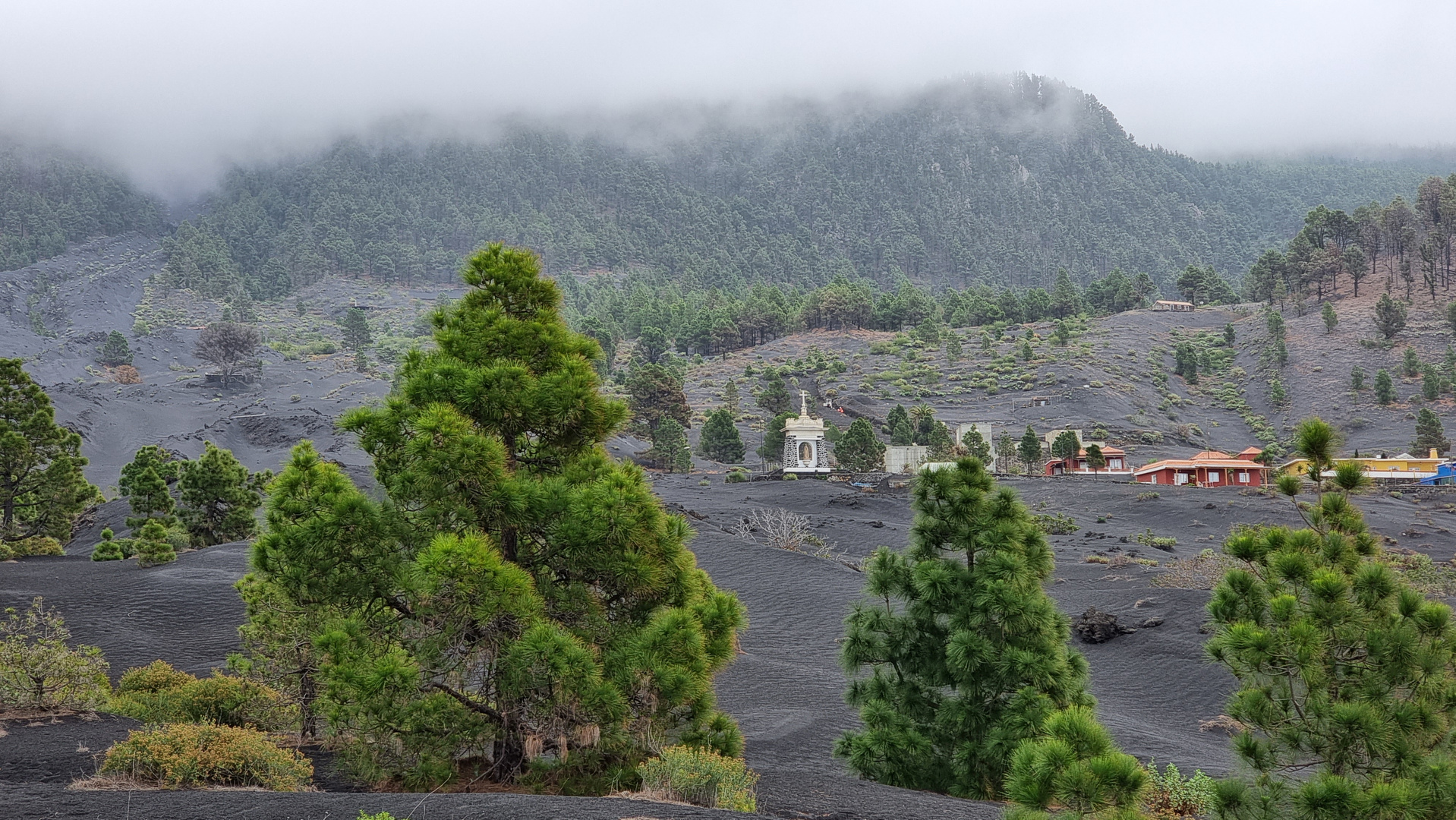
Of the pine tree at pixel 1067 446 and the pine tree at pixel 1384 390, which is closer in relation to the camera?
A: the pine tree at pixel 1067 446

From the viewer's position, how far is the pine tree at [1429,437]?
208ft

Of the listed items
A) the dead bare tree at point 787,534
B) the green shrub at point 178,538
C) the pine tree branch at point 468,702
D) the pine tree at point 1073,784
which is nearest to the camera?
the pine tree at point 1073,784

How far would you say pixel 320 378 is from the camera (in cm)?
10394

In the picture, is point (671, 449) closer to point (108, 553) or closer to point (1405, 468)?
point (108, 553)

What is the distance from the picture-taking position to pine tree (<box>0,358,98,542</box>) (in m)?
30.5

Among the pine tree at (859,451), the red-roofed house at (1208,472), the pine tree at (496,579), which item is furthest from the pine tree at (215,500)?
the red-roofed house at (1208,472)

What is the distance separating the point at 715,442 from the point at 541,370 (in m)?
57.2

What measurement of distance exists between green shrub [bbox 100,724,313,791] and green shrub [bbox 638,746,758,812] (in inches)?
141

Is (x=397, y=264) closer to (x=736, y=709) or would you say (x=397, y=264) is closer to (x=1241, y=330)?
(x=1241, y=330)

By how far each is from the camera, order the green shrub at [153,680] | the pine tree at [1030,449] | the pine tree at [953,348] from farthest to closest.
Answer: the pine tree at [953,348], the pine tree at [1030,449], the green shrub at [153,680]

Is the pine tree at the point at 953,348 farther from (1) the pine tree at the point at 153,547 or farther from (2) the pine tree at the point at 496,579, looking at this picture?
(2) the pine tree at the point at 496,579

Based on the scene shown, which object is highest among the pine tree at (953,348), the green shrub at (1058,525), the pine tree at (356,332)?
the pine tree at (356,332)

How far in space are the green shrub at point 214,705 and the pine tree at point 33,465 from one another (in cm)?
2095

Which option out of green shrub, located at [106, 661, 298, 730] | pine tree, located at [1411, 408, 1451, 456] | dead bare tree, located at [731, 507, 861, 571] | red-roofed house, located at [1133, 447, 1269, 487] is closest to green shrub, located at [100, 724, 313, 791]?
green shrub, located at [106, 661, 298, 730]
